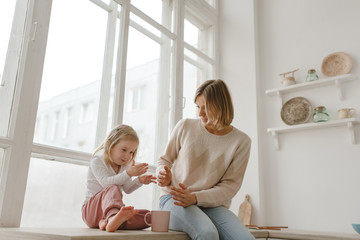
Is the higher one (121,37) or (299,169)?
(121,37)

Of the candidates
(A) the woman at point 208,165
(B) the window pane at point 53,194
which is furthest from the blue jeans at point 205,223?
(B) the window pane at point 53,194

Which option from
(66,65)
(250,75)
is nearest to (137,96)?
(66,65)

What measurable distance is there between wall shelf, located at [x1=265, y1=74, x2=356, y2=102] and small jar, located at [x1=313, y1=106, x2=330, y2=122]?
170 millimetres

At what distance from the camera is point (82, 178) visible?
2.07 meters

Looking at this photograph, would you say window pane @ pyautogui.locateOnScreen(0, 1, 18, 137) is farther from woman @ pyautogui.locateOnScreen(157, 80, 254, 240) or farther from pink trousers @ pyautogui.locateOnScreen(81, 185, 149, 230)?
woman @ pyautogui.locateOnScreen(157, 80, 254, 240)

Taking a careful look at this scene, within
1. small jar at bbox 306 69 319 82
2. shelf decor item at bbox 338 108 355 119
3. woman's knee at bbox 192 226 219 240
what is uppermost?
small jar at bbox 306 69 319 82

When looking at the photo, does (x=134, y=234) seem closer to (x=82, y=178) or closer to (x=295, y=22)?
(x=82, y=178)

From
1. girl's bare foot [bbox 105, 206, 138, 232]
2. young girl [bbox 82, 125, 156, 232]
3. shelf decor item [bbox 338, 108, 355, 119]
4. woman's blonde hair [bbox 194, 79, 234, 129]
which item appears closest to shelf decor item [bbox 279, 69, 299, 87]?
shelf decor item [bbox 338, 108, 355, 119]

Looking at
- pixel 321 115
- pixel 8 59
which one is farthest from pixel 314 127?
pixel 8 59

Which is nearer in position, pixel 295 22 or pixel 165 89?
pixel 165 89

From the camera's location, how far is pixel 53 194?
1.91m

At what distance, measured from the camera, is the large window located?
1.74 meters

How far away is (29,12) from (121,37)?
2.17 ft

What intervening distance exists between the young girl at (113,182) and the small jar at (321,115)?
162 centimetres
